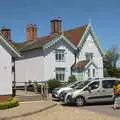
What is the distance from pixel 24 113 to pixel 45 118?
2.05 metres

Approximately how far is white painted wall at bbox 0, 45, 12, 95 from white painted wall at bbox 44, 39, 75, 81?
18.7 m

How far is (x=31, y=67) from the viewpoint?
167 ft

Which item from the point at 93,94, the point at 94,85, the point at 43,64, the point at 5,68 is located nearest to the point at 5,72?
the point at 5,68

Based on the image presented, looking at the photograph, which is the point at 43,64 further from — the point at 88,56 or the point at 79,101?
the point at 79,101

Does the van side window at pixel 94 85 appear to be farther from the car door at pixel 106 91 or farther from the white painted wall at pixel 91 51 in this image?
the white painted wall at pixel 91 51

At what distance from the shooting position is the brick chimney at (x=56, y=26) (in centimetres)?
5369

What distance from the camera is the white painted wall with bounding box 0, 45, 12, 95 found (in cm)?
2950

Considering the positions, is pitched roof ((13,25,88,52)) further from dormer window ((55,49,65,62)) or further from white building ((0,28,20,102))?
white building ((0,28,20,102))

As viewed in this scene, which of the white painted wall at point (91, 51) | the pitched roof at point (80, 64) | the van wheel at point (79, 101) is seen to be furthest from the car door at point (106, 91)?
the white painted wall at point (91, 51)

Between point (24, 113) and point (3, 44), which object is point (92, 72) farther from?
point (24, 113)

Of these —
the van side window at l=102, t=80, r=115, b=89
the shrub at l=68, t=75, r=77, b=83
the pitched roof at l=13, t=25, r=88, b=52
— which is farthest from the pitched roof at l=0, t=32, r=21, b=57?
the shrub at l=68, t=75, r=77, b=83

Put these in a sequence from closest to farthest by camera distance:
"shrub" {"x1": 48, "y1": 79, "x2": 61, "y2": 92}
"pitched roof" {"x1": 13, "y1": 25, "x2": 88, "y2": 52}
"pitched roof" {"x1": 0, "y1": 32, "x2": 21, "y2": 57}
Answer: "pitched roof" {"x1": 0, "y1": 32, "x2": 21, "y2": 57}, "shrub" {"x1": 48, "y1": 79, "x2": 61, "y2": 92}, "pitched roof" {"x1": 13, "y1": 25, "x2": 88, "y2": 52}

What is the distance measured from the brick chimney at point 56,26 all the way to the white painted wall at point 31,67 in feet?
16.4

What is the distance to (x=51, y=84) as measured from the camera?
45125mm
